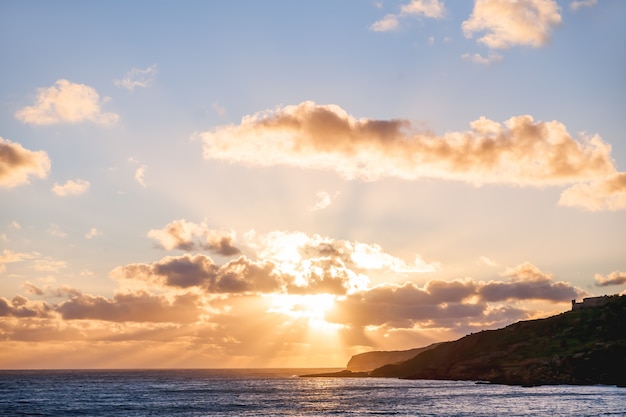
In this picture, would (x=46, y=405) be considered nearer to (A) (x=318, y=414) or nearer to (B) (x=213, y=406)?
(B) (x=213, y=406)

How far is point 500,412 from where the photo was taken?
4360 inches

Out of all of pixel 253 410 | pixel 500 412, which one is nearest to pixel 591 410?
pixel 500 412

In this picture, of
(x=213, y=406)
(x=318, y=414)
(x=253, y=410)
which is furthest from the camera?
(x=213, y=406)

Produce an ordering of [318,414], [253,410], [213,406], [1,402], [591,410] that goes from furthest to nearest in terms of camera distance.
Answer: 1. [1,402]
2. [213,406]
3. [253,410]
4. [318,414]
5. [591,410]

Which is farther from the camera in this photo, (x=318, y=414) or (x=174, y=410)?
(x=174, y=410)

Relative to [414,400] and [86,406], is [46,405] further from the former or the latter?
[414,400]

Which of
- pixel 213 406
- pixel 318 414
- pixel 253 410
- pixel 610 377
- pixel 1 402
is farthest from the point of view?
pixel 610 377

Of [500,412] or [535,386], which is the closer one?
[500,412]

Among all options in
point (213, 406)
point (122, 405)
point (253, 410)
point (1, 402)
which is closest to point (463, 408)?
point (253, 410)

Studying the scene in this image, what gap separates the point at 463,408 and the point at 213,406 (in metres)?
54.0

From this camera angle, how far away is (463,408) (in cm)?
12081

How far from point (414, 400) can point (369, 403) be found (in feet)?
36.7

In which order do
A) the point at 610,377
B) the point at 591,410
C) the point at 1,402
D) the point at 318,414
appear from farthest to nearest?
the point at 610,377, the point at 1,402, the point at 318,414, the point at 591,410

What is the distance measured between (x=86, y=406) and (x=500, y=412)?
90568 millimetres
